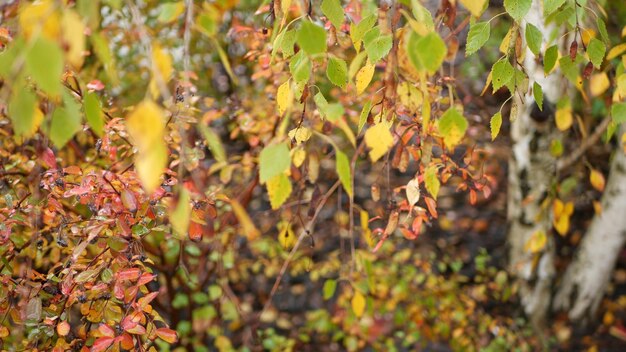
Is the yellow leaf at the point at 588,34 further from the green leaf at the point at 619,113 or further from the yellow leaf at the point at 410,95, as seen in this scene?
the yellow leaf at the point at 410,95

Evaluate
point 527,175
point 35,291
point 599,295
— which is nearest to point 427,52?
point 35,291

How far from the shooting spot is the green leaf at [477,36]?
111 centimetres

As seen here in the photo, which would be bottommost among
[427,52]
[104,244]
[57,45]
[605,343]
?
[605,343]

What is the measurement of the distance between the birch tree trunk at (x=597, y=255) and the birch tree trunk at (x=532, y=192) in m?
0.11

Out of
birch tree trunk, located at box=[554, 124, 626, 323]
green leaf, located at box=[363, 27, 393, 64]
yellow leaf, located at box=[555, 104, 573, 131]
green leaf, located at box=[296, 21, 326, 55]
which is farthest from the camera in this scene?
birch tree trunk, located at box=[554, 124, 626, 323]

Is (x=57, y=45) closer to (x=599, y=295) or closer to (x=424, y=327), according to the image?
(x=424, y=327)

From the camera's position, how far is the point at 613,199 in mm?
2602

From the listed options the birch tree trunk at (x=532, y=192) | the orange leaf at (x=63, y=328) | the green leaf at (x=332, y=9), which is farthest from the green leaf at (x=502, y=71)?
the birch tree trunk at (x=532, y=192)

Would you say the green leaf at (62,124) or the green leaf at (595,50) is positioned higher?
the green leaf at (62,124)

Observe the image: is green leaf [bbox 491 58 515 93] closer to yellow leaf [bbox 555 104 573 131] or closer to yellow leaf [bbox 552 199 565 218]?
yellow leaf [bbox 555 104 573 131]

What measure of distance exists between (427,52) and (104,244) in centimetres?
101

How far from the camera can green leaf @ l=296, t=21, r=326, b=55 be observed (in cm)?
76

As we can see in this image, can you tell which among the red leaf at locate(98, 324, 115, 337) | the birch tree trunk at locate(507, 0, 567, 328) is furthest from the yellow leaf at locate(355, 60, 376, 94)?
the birch tree trunk at locate(507, 0, 567, 328)

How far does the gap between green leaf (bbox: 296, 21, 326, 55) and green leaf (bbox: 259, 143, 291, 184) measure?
0.15 m
